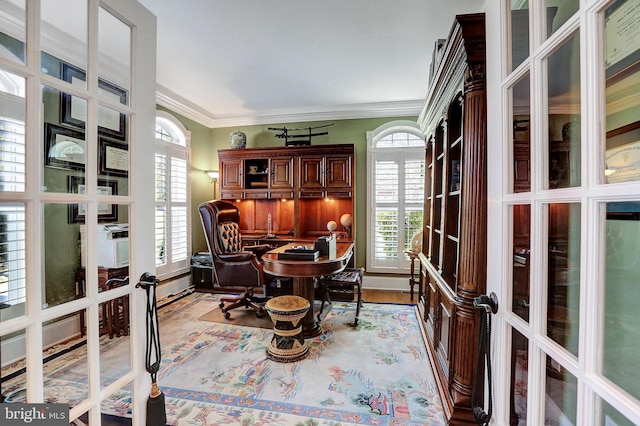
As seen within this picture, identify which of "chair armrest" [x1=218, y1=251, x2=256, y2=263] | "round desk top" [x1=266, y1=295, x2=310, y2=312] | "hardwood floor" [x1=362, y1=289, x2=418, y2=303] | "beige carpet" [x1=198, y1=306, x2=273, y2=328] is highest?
"chair armrest" [x1=218, y1=251, x2=256, y2=263]

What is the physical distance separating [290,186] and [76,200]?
3.57 metres

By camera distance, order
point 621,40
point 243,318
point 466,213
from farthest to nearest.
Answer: point 243,318 < point 466,213 < point 621,40

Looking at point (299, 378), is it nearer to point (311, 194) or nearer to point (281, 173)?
point (311, 194)

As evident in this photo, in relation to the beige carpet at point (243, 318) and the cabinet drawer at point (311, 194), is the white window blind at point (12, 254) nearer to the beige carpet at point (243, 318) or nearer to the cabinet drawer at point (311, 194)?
the beige carpet at point (243, 318)

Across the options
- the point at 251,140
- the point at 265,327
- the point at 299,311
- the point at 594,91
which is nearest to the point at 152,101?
the point at 594,91

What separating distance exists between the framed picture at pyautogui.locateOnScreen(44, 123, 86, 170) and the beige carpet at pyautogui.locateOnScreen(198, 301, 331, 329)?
2.61 metres

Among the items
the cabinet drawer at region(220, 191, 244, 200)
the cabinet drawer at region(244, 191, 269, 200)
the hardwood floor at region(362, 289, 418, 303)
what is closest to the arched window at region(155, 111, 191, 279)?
the cabinet drawer at region(220, 191, 244, 200)

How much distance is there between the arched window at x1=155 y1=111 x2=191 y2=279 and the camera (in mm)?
4043

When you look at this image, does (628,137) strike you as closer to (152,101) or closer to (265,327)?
(152,101)

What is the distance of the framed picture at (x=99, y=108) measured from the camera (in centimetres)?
96

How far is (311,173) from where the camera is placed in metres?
4.44

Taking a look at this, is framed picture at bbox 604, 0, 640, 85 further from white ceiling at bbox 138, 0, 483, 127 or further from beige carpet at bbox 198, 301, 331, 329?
beige carpet at bbox 198, 301, 331, 329

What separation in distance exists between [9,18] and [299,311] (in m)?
2.32

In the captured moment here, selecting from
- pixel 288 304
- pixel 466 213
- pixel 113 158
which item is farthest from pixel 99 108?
pixel 288 304
